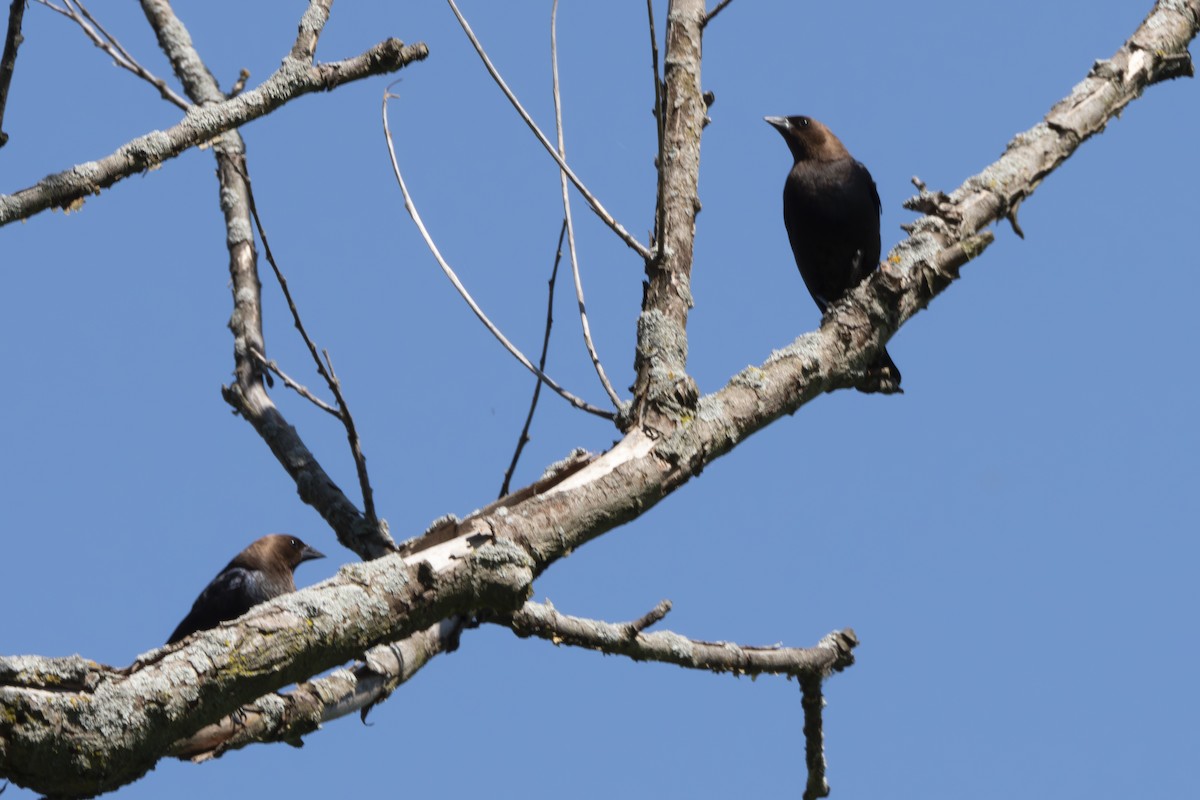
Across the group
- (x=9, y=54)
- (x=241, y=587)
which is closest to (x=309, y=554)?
(x=241, y=587)

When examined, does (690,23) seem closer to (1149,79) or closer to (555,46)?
(555,46)

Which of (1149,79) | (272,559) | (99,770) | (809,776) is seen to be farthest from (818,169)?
(99,770)

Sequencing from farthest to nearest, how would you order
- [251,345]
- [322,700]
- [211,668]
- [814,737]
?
1. [251,345]
2. [814,737]
3. [322,700]
4. [211,668]

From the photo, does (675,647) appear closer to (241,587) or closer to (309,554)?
(241,587)

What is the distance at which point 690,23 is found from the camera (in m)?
3.44

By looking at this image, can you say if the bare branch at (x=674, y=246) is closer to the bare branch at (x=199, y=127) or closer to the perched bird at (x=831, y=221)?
the bare branch at (x=199, y=127)

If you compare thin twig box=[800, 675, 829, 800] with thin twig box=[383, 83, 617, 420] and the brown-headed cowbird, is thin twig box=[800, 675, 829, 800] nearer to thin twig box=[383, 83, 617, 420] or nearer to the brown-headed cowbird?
thin twig box=[383, 83, 617, 420]

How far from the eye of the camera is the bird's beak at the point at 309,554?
6.02 meters

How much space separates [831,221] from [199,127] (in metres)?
A: 4.13

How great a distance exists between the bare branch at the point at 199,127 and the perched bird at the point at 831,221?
3569 mm

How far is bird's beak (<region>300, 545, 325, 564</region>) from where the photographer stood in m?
6.02

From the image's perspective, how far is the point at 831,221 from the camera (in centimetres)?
613

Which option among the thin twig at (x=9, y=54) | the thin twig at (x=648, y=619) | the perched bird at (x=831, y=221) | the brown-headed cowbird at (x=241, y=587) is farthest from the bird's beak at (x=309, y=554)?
the thin twig at (x=9, y=54)

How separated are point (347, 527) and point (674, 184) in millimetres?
1282
